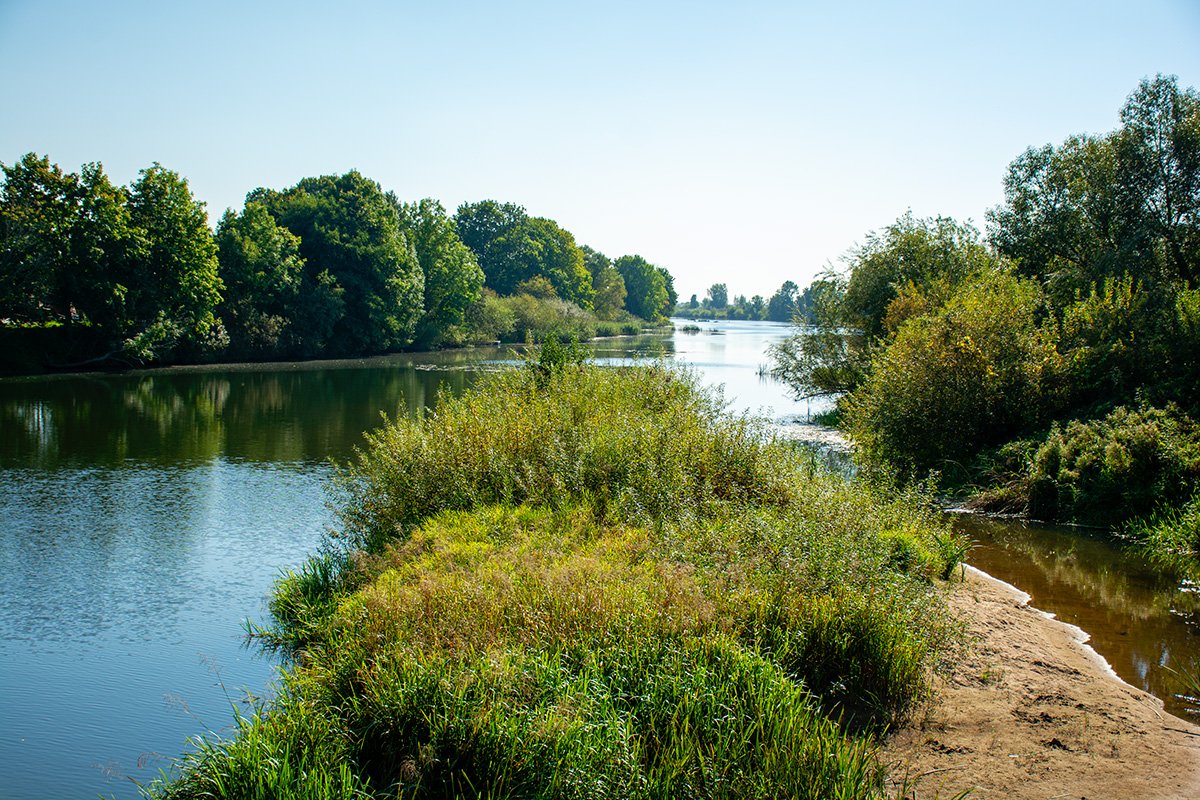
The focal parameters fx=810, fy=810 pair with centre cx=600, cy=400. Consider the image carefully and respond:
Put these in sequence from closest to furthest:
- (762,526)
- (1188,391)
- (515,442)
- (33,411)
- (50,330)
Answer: (762,526)
(515,442)
(1188,391)
(33,411)
(50,330)

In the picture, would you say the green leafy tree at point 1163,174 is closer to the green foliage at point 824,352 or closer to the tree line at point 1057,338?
the tree line at point 1057,338

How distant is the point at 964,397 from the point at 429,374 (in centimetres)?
3791

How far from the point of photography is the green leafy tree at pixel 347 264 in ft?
203

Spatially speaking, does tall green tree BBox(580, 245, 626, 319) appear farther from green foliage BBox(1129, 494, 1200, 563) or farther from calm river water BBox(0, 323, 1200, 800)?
green foliage BBox(1129, 494, 1200, 563)

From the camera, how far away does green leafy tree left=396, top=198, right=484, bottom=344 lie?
7762 centimetres

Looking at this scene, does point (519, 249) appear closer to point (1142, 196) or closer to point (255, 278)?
point (255, 278)

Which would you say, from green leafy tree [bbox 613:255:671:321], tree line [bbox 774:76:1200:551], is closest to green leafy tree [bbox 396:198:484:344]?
tree line [bbox 774:76:1200:551]

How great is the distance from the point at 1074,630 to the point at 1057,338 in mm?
12644

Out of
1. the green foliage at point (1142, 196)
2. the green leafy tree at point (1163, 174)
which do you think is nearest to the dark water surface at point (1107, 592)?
the green foliage at point (1142, 196)

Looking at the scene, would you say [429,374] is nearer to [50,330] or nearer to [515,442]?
[50,330]

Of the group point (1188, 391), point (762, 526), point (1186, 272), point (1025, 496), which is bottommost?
point (1025, 496)

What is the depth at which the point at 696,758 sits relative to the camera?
641cm

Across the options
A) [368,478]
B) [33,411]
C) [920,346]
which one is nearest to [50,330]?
[33,411]

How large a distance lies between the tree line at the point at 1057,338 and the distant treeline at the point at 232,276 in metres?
12.3
